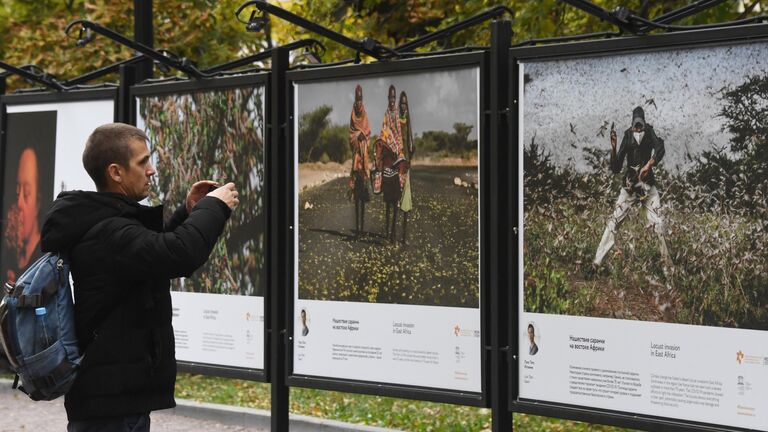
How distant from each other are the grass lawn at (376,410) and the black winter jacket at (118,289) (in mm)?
4874

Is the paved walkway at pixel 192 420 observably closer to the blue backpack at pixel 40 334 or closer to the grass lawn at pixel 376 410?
the grass lawn at pixel 376 410

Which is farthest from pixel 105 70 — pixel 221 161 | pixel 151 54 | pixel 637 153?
pixel 637 153

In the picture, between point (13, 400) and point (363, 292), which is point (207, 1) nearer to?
point (13, 400)

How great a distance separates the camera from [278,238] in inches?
287

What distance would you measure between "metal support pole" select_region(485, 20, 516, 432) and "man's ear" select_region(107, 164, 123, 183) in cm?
262

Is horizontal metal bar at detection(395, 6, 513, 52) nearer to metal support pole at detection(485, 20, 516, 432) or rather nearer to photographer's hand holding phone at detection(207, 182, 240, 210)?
metal support pole at detection(485, 20, 516, 432)

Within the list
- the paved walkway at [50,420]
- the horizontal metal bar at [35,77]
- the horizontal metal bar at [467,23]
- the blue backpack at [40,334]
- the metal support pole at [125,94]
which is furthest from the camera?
the paved walkway at [50,420]

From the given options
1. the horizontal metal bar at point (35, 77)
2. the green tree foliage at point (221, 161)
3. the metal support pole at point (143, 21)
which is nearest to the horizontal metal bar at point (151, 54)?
the green tree foliage at point (221, 161)

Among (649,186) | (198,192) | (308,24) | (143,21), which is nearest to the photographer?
(198,192)

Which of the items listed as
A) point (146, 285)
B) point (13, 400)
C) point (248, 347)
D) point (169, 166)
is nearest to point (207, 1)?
point (13, 400)

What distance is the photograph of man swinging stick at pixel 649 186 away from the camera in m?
5.36

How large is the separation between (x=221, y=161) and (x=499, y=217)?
7.68ft

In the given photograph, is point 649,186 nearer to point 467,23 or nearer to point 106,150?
point 467,23

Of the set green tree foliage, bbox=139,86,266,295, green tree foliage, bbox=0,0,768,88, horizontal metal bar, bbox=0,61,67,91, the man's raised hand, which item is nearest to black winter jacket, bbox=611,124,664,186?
the man's raised hand
